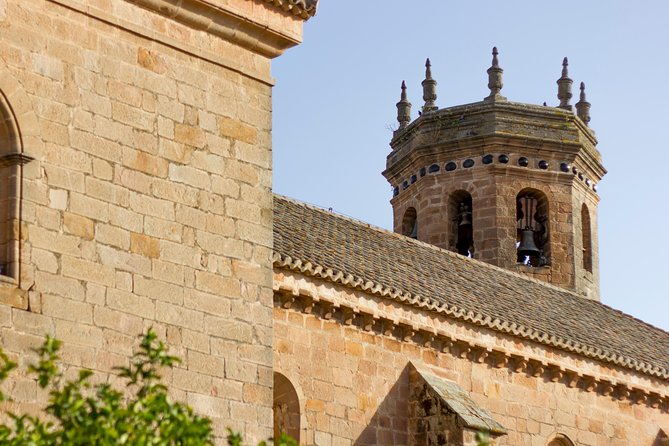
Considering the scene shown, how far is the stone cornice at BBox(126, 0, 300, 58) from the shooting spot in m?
14.5

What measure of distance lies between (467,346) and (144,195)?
28.6 feet

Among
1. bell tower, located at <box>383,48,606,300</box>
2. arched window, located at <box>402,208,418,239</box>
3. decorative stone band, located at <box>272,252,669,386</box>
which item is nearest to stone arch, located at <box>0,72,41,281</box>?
decorative stone band, located at <box>272,252,669,386</box>

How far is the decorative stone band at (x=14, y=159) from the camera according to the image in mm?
12977

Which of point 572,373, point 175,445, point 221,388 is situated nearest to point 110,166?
point 221,388

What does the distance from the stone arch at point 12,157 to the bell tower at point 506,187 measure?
63.8ft

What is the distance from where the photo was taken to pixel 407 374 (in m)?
21.0

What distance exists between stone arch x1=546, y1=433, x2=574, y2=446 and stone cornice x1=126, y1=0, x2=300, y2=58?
32.1ft

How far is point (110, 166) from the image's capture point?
537 inches

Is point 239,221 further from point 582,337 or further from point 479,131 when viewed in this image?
point 479,131

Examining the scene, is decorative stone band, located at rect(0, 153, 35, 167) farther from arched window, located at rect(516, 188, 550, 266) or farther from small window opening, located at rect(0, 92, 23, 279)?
arched window, located at rect(516, 188, 550, 266)

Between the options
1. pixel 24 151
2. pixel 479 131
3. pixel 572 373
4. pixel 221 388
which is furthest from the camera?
pixel 479 131

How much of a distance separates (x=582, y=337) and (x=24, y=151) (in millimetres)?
13339

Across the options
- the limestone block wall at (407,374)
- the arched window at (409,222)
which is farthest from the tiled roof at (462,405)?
the arched window at (409,222)

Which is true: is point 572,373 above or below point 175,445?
above
